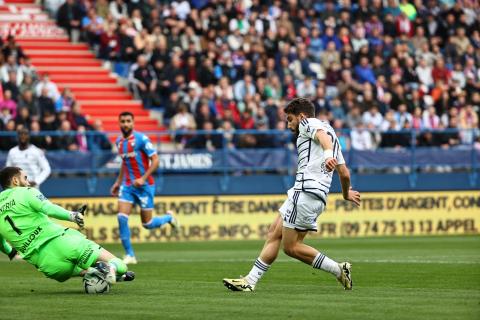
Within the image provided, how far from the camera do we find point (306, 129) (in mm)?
12117

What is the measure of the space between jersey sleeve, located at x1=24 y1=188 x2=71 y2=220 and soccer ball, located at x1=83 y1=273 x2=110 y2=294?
777 mm

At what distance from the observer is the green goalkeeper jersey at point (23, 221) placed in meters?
12.0

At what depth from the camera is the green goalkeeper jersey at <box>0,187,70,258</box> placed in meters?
12.0

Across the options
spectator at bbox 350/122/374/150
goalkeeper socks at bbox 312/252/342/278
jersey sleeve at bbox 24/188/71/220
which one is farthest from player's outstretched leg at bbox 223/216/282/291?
spectator at bbox 350/122/374/150

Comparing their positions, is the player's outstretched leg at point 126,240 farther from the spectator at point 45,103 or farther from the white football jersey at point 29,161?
the spectator at point 45,103

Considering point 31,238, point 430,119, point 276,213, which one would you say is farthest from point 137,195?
point 430,119

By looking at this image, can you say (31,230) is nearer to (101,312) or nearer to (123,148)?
(101,312)

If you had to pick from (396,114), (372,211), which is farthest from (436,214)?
(396,114)

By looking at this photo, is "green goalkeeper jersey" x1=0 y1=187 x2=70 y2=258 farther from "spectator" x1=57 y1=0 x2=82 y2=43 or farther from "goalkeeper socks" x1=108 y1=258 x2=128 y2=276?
"spectator" x1=57 y1=0 x2=82 y2=43

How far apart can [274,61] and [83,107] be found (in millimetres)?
5308

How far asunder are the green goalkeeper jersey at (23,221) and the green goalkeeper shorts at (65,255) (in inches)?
3.1

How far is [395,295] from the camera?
1173 cm

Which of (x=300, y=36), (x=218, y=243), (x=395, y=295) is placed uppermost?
(x=300, y=36)

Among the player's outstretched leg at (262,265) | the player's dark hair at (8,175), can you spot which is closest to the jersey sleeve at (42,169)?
the player's dark hair at (8,175)
